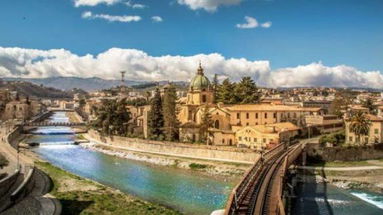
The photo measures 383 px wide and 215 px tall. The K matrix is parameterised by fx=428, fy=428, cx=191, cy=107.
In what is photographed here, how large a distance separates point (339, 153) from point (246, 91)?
3008 cm

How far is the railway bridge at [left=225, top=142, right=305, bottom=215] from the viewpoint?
80.0 ft

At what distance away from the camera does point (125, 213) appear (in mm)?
30344

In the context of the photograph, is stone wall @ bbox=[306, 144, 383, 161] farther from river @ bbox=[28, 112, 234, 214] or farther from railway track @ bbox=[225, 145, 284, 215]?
river @ bbox=[28, 112, 234, 214]

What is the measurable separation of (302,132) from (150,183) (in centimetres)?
3158

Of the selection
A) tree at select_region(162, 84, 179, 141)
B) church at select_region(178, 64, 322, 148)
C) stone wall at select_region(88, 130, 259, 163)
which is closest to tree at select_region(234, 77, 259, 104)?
church at select_region(178, 64, 322, 148)

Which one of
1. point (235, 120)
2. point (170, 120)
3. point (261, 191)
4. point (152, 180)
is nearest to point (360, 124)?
point (235, 120)

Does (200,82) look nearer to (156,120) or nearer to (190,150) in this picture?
(156,120)

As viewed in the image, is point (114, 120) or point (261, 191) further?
point (114, 120)

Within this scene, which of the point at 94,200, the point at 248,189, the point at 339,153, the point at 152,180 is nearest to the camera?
the point at 248,189

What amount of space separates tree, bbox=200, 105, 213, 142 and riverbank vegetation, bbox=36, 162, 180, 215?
80.7ft

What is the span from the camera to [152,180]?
150 ft

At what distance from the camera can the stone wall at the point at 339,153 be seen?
171ft

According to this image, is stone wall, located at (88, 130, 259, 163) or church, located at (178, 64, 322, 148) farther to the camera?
church, located at (178, 64, 322, 148)

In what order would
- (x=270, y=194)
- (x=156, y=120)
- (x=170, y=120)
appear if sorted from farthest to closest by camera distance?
(x=156, y=120) → (x=170, y=120) → (x=270, y=194)
